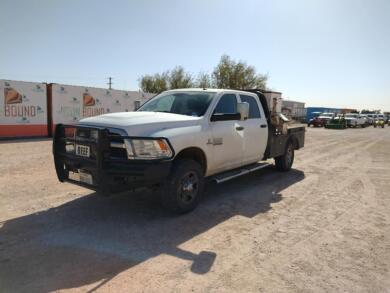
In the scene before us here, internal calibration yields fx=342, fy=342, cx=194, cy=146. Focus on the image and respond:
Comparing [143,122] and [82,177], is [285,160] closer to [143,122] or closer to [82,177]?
[143,122]

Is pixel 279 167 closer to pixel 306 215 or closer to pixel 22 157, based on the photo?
pixel 306 215

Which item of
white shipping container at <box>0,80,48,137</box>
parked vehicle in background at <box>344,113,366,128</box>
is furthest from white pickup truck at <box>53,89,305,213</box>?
parked vehicle in background at <box>344,113,366,128</box>

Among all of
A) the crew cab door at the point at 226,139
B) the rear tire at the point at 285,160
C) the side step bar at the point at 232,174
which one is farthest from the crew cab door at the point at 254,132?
the rear tire at the point at 285,160

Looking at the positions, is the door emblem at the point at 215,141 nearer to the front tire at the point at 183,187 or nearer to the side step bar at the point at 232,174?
the front tire at the point at 183,187

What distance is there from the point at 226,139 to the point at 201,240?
218cm

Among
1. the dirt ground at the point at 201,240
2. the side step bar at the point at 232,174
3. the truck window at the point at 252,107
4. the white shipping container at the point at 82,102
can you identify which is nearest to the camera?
the dirt ground at the point at 201,240

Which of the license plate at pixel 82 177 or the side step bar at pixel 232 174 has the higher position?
the license plate at pixel 82 177

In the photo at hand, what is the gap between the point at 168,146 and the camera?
4.81m

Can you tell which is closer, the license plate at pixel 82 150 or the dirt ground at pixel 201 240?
the dirt ground at pixel 201 240

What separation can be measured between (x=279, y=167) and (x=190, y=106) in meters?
4.09

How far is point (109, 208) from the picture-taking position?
5617 mm

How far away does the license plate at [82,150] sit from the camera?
4.81 meters

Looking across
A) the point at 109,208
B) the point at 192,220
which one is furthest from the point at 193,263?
the point at 109,208

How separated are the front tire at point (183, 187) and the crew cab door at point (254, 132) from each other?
1.65 meters
